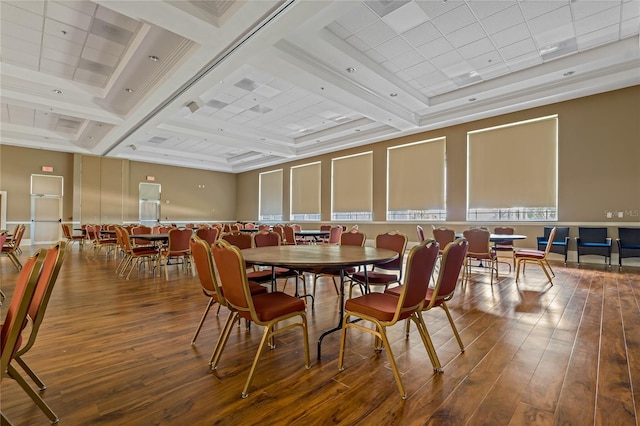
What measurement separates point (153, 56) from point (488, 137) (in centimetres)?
817

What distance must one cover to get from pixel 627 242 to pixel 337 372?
7.65 meters

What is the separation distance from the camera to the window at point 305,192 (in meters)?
12.7

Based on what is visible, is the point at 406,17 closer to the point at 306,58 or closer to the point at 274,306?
the point at 306,58

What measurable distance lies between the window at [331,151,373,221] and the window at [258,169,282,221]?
11.3 ft

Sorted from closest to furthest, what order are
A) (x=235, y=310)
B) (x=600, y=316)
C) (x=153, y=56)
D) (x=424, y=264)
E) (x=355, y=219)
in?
(x=424, y=264) → (x=235, y=310) → (x=600, y=316) → (x=153, y=56) → (x=355, y=219)

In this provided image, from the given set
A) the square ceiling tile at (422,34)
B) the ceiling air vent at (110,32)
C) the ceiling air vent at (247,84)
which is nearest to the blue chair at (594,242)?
the square ceiling tile at (422,34)

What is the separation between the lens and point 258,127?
9.87m

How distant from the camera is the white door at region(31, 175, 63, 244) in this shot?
1145 centimetres

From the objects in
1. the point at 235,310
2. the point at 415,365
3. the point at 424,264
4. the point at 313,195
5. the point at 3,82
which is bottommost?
the point at 415,365

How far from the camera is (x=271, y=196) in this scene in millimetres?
14930

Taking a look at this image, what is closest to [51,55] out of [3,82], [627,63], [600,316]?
[3,82]

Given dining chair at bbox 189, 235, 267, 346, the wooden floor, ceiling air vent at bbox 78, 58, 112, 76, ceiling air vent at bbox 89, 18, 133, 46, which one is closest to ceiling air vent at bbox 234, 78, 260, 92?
ceiling air vent at bbox 89, 18, 133, 46

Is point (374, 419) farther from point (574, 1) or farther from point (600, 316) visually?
point (574, 1)

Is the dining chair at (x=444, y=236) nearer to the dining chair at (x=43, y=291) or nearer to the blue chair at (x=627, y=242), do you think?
the blue chair at (x=627, y=242)
